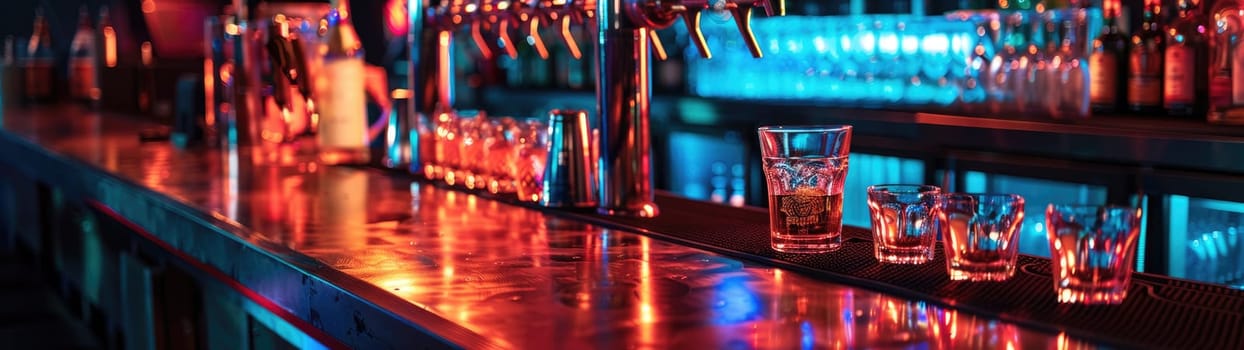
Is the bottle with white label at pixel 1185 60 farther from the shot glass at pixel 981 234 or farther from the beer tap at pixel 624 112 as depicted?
the shot glass at pixel 981 234

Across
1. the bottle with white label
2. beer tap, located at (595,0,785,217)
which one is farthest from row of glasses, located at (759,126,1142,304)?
the bottle with white label

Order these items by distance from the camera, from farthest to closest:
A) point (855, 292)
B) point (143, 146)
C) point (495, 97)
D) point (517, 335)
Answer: point (495, 97) < point (143, 146) < point (855, 292) < point (517, 335)

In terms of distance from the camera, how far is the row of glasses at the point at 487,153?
180cm

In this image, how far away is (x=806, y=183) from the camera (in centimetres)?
125

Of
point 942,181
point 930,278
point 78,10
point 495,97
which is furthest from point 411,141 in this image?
point 78,10

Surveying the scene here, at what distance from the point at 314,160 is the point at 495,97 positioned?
2739mm

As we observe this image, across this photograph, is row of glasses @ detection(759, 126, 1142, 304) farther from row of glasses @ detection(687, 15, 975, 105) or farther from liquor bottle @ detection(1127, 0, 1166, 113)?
row of glasses @ detection(687, 15, 975, 105)

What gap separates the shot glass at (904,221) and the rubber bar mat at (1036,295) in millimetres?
13

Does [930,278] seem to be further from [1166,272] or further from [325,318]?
[1166,272]

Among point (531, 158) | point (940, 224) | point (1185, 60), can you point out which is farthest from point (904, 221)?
point (1185, 60)

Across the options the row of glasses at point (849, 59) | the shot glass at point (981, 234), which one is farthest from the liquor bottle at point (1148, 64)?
the shot glass at point (981, 234)

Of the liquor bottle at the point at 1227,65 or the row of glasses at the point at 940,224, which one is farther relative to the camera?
the liquor bottle at the point at 1227,65

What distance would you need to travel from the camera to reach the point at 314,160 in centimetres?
254

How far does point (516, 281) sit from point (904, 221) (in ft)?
1.15
